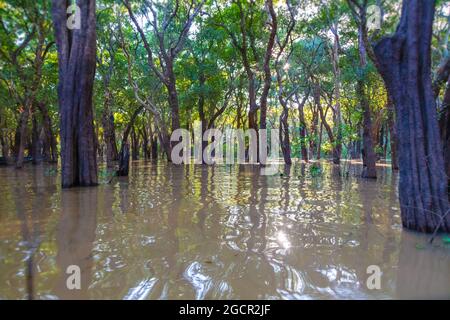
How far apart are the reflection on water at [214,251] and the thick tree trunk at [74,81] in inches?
93.0

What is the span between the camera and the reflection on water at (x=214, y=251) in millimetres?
2914

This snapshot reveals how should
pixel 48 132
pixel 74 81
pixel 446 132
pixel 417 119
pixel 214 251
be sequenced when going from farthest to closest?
pixel 48 132, pixel 74 81, pixel 446 132, pixel 417 119, pixel 214 251

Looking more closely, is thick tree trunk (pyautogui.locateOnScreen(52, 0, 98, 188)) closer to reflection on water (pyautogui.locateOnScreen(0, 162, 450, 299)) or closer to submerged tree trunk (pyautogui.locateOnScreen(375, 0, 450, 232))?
reflection on water (pyautogui.locateOnScreen(0, 162, 450, 299))

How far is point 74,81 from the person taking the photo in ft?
29.7

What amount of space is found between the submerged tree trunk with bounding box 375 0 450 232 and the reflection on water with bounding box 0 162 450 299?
40 cm

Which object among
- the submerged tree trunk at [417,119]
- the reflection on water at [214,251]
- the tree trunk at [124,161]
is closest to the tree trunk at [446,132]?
the submerged tree trunk at [417,119]

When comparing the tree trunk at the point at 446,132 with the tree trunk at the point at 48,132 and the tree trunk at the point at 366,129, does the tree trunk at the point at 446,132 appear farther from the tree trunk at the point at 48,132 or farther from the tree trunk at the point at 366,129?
the tree trunk at the point at 48,132

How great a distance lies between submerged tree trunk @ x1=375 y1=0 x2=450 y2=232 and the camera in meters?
4.53

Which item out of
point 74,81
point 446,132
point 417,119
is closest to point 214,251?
point 417,119

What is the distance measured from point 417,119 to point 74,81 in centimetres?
790

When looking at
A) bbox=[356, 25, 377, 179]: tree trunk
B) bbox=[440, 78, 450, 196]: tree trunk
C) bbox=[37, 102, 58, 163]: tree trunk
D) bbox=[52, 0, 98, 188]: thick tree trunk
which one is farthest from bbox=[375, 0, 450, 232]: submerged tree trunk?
bbox=[37, 102, 58, 163]: tree trunk

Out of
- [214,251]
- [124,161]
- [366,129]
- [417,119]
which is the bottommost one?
[214,251]

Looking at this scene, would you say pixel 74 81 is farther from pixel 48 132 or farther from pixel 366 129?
pixel 48 132

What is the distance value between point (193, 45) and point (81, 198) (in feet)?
54.4
